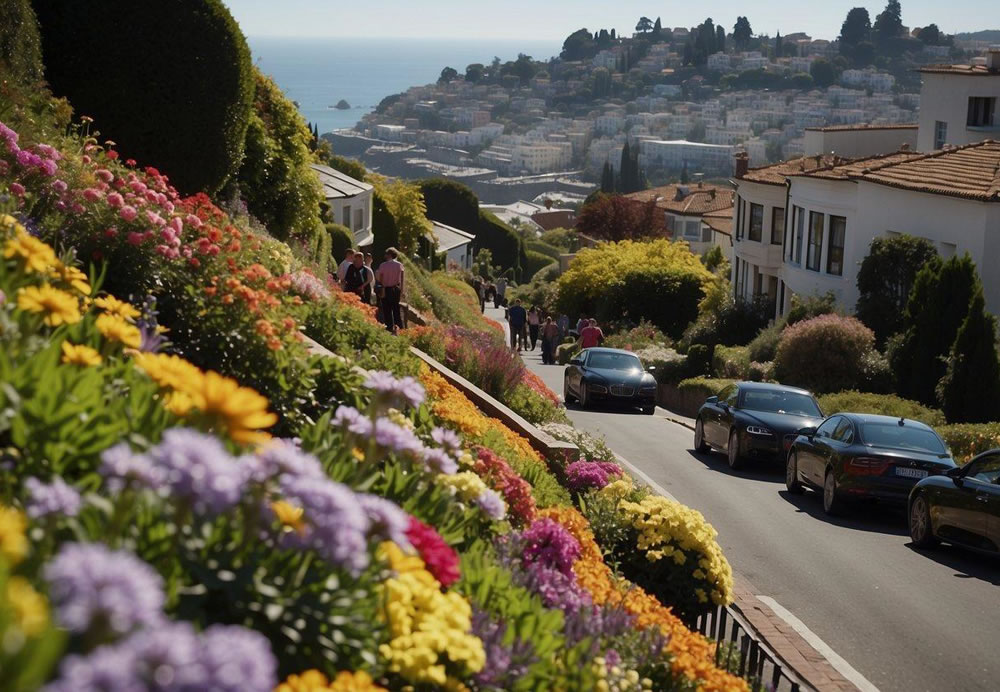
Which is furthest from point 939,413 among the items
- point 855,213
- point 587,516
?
point 587,516

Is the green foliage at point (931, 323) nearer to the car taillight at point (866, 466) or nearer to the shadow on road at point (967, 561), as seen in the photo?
the car taillight at point (866, 466)

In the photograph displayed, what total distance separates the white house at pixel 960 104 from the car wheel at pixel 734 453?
4646 cm

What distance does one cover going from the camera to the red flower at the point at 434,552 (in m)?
4.37

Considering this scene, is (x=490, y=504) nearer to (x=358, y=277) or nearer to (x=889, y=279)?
(x=358, y=277)

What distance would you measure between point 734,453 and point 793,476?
2.54 metres

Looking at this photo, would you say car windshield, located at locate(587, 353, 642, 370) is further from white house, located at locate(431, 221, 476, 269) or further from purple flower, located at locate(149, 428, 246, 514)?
white house, located at locate(431, 221, 476, 269)

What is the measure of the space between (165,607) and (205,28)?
46.6 ft

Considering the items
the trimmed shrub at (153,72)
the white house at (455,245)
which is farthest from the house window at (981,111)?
the trimmed shrub at (153,72)

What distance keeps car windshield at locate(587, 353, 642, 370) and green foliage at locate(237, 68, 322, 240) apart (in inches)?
281

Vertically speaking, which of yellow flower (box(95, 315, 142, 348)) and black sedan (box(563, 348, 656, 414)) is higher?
yellow flower (box(95, 315, 142, 348))

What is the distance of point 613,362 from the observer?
97.6ft

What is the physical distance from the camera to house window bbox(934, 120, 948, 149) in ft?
214

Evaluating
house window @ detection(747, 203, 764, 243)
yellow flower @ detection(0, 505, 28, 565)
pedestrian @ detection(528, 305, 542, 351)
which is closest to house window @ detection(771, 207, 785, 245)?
house window @ detection(747, 203, 764, 243)

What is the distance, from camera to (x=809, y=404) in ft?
71.2
